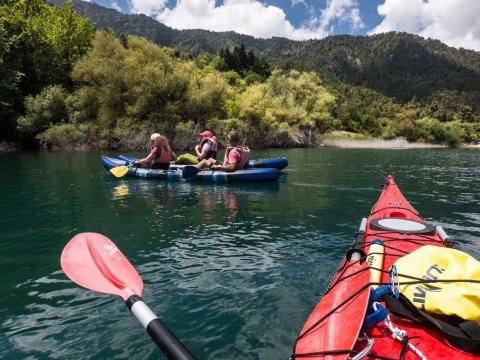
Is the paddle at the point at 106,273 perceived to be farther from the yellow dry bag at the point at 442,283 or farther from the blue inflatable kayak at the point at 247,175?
the blue inflatable kayak at the point at 247,175

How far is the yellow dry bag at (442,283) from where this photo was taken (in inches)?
72.9

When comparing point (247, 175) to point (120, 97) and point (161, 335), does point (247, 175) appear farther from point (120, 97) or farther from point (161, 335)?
point (120, 97)

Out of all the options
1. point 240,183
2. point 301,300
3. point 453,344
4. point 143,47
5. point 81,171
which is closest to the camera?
point 453,344

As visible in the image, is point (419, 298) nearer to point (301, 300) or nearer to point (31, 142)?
point (301, 300)

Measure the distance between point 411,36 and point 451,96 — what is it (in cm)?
9609

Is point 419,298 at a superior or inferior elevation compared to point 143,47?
inferior

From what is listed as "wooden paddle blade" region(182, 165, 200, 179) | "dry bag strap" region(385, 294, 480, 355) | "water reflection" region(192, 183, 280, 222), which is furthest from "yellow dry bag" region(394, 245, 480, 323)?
"wooden paddle blade" region(182, 165, 200, 179)

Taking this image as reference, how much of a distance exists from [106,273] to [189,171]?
7.99 m

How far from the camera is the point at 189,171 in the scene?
1088cm

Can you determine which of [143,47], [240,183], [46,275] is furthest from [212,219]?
[143,47]

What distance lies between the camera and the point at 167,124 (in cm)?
2972

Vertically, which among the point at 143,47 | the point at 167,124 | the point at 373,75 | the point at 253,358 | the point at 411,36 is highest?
the point at 411,36

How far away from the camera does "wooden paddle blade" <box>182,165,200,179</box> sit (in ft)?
35.4

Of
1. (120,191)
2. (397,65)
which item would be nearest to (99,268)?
(120,191)
